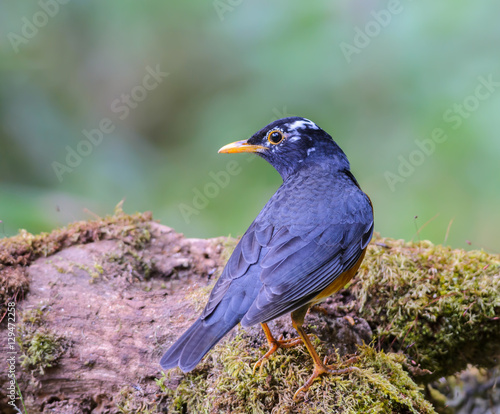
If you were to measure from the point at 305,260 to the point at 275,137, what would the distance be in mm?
1336

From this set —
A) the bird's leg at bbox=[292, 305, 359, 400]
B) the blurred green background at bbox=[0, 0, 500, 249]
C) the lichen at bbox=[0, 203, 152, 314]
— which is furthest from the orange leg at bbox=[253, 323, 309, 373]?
the blurred green background at bbox=[0, 0, 500, 249]

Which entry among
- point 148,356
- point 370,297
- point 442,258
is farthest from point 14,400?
point 442,258

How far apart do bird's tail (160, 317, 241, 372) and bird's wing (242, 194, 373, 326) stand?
18 cm

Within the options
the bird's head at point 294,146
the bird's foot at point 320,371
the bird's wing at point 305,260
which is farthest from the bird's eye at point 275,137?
the bird's foot at point 320,371

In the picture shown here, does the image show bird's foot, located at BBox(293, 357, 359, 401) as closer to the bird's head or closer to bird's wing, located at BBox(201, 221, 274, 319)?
bird's wing, located at BBox(201, 221, 274, 319)

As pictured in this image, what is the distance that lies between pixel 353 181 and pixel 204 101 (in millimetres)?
3647

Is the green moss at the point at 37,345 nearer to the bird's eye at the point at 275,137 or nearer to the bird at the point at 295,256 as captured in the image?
the bird at the point at 295,256

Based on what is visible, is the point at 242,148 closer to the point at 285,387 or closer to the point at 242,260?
the point at 242,260

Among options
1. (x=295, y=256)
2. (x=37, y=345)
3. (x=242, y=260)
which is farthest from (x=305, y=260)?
(x=37, y=345)

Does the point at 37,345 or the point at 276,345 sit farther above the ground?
the point at 37,345

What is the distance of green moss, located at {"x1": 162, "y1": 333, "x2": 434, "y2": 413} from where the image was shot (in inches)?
117

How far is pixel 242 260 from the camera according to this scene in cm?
325

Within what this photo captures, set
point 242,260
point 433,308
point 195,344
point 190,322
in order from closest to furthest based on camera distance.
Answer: point 195,344, point 242,260, point 190,322, point 433,308

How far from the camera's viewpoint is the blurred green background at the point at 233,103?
5535 mm
